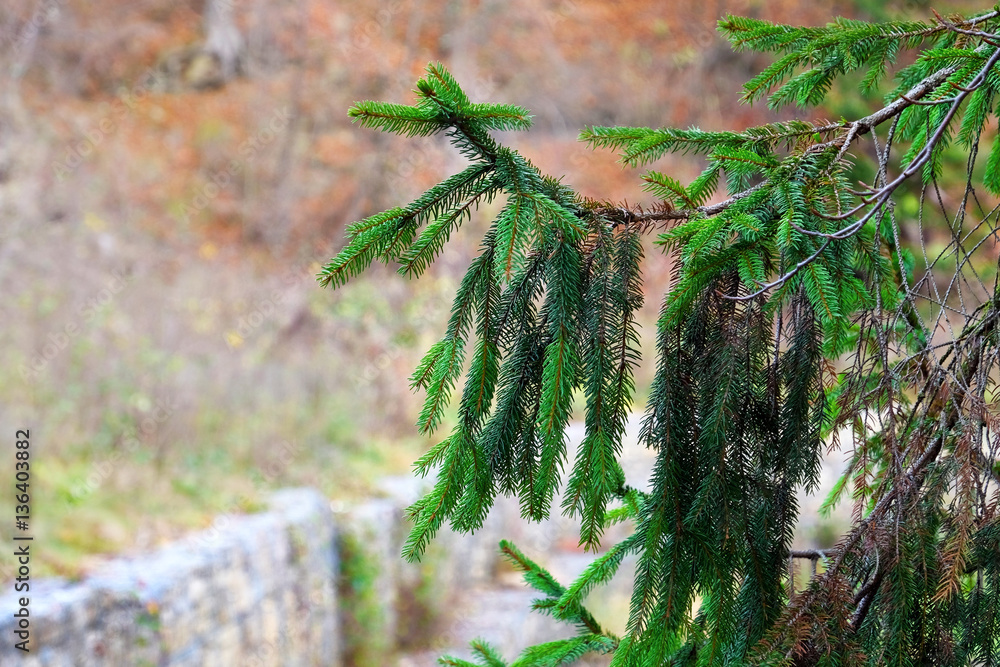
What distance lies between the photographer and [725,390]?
1344 millimetres

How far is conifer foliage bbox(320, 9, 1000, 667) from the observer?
1.31 m

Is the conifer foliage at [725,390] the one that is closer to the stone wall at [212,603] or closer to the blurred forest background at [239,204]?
the stone wall at [212,603]

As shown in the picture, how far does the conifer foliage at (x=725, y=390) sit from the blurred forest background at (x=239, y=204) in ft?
12.9

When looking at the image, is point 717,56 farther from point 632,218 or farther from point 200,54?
point 632,218

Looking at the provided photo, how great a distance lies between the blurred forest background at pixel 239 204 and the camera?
19.8 feet

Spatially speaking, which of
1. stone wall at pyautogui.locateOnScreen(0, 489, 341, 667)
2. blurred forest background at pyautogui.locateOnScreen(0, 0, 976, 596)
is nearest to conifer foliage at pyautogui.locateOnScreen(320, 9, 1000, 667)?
stone wall at pyautogui.locateOnScreen(0, 489, 341, 667)

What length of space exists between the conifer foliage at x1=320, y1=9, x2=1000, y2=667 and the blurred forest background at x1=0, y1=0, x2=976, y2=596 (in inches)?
155

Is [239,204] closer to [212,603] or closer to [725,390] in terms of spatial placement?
[212,603]

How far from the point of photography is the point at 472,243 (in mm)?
11305

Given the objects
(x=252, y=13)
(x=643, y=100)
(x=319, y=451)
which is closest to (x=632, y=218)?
(x=319, y=451)

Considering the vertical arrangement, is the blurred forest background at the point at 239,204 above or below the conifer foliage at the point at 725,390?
above

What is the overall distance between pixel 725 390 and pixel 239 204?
1022 centimetres

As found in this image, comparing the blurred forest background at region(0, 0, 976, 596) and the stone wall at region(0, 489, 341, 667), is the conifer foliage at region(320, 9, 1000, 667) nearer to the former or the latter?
the stone wall at region(0, 489, 341, 667)

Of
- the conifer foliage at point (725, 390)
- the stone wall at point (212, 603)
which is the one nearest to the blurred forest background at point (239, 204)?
the stone wall at point (212, 603)
